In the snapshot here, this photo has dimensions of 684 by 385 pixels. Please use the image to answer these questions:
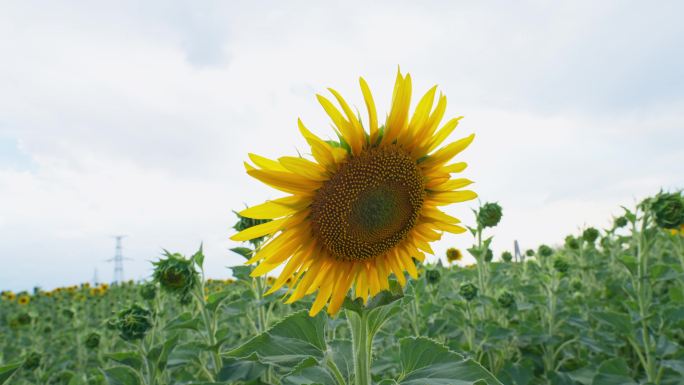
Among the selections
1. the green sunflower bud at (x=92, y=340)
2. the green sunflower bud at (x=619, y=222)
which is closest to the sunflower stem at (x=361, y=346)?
the green sunflower bud at (x=92, y=340)

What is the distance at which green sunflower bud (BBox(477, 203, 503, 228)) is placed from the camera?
415cm

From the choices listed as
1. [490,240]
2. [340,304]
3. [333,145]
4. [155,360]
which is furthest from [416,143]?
[490,240]

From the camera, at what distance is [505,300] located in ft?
13.8

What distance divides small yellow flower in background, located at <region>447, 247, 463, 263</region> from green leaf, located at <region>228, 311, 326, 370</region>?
5.17 meters

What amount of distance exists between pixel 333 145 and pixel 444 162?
484 millimetres

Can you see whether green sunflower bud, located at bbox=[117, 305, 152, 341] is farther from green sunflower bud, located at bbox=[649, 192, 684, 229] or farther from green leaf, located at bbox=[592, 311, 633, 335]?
green sunflower bud, located at bbox=[649, 192, 684, 229]

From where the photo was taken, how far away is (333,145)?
1678mm

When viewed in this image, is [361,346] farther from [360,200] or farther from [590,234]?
[590,234]

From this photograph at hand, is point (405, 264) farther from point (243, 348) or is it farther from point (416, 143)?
point (243, 348)

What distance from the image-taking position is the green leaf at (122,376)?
281cm

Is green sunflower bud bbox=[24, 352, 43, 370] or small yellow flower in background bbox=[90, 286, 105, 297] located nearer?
green sunflower bud bbox=[24, 352, 43, 370]

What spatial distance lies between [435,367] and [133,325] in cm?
208

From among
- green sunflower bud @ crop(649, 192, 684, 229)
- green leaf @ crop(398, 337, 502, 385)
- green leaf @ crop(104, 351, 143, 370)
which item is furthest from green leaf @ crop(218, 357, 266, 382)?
green sunflower bud @ crop(649, 192, 684, 229)

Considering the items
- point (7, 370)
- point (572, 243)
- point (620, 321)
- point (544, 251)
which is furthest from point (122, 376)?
point (572, 243)
